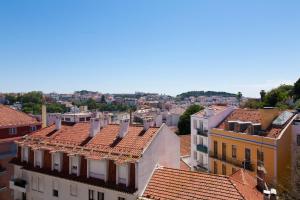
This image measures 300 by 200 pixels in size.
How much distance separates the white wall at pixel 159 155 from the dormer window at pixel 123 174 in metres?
1.18

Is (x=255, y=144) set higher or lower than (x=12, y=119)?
lower

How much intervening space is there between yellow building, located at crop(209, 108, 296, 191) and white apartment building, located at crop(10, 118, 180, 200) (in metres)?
10.2

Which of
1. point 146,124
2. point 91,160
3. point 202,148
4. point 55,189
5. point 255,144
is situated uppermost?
point 146,124

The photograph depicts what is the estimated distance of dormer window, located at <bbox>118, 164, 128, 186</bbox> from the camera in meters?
25.0

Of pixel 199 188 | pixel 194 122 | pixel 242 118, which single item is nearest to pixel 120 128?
pixel 199 188

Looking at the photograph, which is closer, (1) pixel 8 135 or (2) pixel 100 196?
(2) pixel 100 196

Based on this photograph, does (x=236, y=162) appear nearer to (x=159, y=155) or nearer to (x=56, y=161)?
(x=159, y=155)

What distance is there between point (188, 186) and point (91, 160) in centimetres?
832

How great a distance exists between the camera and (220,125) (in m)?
42.7

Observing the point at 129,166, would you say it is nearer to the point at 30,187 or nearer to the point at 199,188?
the point at 199,188

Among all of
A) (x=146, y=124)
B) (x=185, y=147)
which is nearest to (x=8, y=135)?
(x=146, y=124)

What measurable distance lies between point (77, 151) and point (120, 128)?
4.02m

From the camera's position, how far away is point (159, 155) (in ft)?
89.1

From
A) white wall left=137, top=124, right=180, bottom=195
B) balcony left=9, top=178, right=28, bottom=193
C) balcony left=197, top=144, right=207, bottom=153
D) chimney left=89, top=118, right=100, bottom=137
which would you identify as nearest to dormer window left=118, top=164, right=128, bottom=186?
white wall left=137, top=124, right=180, bottom=195
